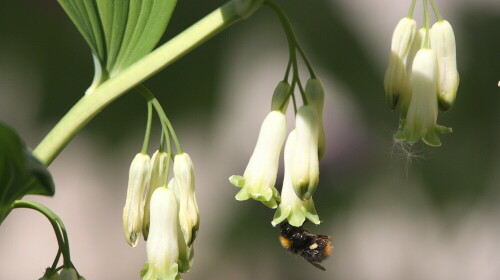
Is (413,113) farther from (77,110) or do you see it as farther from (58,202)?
(58,202)

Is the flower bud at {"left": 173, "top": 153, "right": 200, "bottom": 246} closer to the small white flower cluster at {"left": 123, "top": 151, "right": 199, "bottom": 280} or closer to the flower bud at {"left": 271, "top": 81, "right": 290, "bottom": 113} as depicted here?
the small white flower cluster at {"left": 123, "top": 151, "right": 199, "bottom": 280}

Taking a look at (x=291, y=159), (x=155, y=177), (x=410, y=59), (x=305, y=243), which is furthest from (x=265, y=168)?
(x=305, y=243)

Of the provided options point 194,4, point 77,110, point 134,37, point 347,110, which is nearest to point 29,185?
point 77,110

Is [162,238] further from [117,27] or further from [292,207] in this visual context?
[117,27]

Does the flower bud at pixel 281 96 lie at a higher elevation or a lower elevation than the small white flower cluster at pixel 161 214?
higher

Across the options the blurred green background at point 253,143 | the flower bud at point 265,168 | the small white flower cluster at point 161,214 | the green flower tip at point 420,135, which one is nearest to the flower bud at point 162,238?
the small white flower cluster at point 161,214

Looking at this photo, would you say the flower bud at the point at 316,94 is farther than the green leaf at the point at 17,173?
Yes

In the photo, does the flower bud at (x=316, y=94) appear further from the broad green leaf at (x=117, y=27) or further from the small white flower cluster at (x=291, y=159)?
the broad green leaf at (x=117, y=27)
